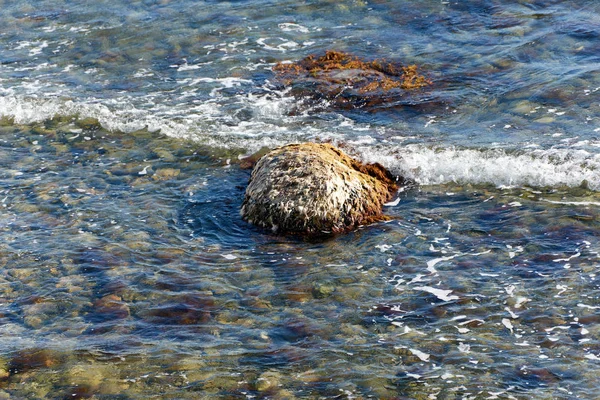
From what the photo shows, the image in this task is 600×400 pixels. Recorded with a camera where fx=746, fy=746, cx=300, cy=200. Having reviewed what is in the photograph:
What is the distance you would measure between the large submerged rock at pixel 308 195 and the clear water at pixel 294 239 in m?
0.29

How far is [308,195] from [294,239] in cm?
58

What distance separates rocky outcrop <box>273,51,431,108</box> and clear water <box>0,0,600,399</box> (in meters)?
0.33

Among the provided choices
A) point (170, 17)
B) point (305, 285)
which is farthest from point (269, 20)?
point (305, 285)

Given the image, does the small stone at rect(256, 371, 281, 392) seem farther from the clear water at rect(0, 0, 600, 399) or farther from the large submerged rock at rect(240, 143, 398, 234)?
the large submerged rock at rect(240, 143, 398, 234)

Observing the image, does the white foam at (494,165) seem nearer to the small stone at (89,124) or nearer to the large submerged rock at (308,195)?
the large submerged rock at (308,195)

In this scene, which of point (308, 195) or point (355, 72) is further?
point (355, 72)

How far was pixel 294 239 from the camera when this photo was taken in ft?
30.1

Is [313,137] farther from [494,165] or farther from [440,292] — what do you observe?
[440,292]

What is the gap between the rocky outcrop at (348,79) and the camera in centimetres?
1319

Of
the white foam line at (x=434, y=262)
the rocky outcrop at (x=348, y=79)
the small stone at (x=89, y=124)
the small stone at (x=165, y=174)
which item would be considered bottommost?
the white foam line at (x=434, y=262)

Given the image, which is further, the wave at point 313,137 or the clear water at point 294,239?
the wave at point 313,137

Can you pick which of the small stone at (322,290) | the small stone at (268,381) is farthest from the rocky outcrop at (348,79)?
the small stone at (268,381)

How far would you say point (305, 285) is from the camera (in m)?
8.19

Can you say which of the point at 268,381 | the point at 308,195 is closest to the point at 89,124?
the point at 308,195
